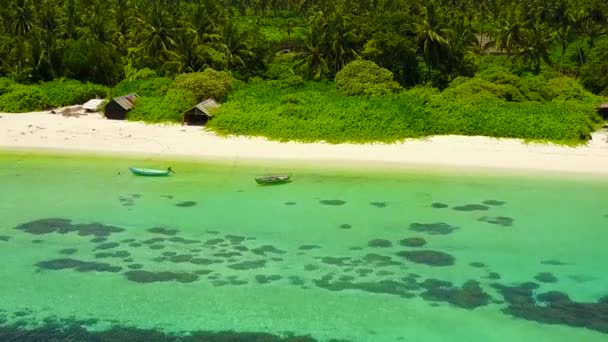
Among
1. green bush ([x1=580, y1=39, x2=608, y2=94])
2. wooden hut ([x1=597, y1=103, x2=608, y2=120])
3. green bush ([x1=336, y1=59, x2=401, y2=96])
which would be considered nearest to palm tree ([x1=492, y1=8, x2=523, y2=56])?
green bush ([x1=580, y1=39, x2=608, y2=94])

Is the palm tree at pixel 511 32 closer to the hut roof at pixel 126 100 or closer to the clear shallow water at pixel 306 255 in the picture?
the clear shallow water at pixel 306 255

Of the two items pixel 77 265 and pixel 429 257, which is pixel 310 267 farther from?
pixel 77 265

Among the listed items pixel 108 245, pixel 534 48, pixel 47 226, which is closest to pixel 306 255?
pixel 108 245

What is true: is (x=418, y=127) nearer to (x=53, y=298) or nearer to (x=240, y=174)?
(x=240, y=174)

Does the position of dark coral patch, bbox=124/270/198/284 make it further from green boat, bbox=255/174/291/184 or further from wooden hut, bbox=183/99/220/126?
wooden hut, bbox=183/99/220/126

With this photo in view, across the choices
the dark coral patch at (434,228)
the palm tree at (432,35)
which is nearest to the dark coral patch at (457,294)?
the dark coral patch at (434,228)

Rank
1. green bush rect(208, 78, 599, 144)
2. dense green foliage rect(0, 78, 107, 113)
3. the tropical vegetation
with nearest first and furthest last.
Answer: green bush rect(208, 78, 599, 144) < the tropical vegetation < dense green foliage rect(0, 78, 107, 113)
